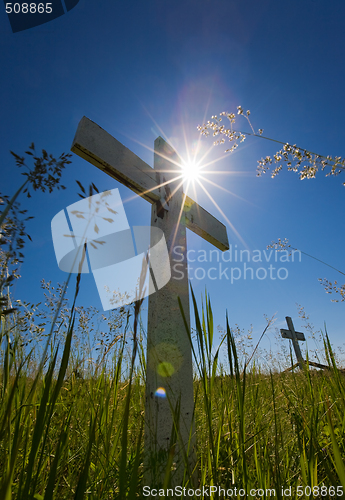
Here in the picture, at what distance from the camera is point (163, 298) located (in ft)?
4.99

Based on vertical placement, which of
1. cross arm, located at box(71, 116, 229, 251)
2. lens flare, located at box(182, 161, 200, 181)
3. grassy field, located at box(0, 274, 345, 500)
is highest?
lens flare, located at box(182, 161, 200, 181)

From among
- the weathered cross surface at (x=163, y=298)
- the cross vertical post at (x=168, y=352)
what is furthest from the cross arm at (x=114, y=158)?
the cross vertical post at (x=168, y=352)

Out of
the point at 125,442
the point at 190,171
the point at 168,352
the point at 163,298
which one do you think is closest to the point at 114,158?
the point at 190,171

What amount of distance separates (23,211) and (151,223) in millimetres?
1156

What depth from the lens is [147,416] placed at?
1235mm

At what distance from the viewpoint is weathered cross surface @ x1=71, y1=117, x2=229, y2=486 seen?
1185mm

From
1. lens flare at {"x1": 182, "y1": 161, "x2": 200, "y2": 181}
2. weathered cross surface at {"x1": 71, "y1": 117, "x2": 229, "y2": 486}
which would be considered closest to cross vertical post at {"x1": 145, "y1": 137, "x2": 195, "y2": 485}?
weathered cross surface at {"x1": 71, "y1": 117, "x2": 229, "y2": 486}

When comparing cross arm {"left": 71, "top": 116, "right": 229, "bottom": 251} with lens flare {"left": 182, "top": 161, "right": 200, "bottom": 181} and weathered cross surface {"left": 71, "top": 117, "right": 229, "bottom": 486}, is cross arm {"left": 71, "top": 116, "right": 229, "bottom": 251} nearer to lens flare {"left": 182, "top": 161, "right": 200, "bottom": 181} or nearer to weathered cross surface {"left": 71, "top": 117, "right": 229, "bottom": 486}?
weathered cross surface {"left": 71, "top": 117, "right": 229, "bottom": 486}

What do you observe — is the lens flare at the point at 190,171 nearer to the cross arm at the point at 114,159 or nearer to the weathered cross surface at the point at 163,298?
the weathered cross surface at the point at 163,298

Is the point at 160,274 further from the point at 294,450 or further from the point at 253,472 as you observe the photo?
the point at 294,450

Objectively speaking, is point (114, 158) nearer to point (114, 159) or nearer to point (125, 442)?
point (114, 159)

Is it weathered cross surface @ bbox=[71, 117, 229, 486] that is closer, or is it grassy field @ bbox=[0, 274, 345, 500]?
grassy field @ bbox=[0, 274, 345, 500]

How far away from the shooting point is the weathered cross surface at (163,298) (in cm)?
118

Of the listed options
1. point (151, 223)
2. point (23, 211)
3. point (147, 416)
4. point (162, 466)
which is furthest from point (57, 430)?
point (151, 223)
